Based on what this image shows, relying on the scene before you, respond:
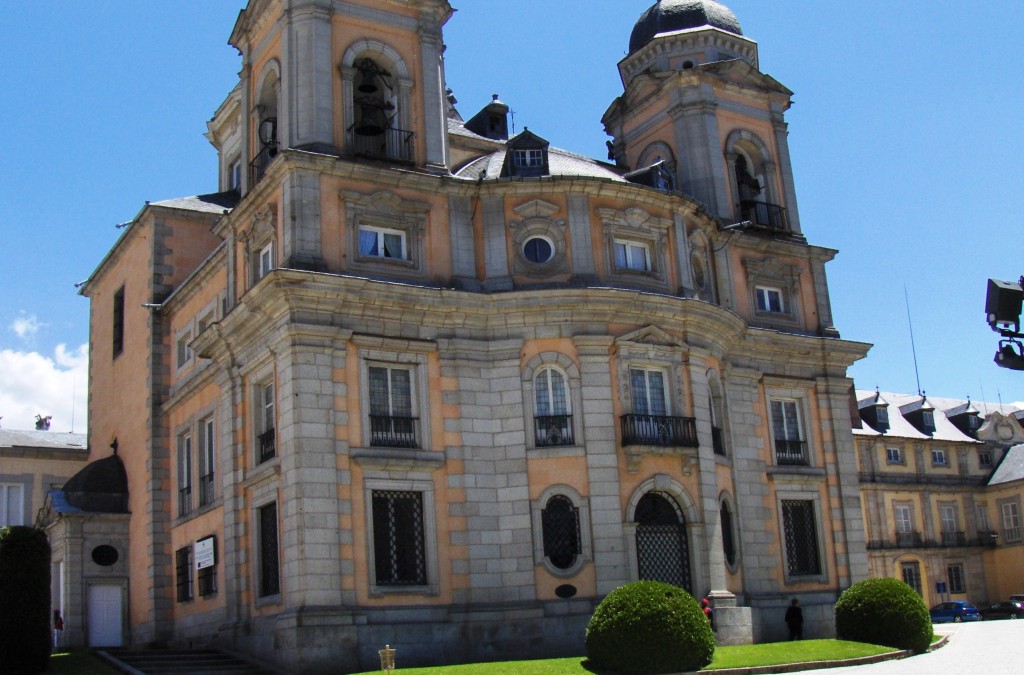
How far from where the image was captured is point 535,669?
2248 cm

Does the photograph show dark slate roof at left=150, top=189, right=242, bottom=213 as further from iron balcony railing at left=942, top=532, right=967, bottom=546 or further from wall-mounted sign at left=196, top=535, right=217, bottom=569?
iron balcony railing at left=942, top=532, right=967, bottom=546

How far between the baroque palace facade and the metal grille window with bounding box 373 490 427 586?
0.22 feet

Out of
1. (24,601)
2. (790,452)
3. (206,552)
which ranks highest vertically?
(790,452)

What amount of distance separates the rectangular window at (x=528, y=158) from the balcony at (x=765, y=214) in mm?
8031

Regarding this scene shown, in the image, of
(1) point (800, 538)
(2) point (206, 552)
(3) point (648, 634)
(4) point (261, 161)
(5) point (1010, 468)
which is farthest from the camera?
(5) point (1010, 468)

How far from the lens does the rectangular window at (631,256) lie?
101 ft

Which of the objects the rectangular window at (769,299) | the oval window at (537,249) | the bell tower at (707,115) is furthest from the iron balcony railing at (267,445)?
the rectangular window at (769,299)

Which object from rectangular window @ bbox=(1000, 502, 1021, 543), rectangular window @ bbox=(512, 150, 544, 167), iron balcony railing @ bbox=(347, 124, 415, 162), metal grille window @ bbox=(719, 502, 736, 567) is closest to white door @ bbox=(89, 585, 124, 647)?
iron balcony railing @ bbox=(347, 124, 415, 162)

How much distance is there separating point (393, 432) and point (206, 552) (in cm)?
661

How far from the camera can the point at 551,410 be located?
29016 millimetres

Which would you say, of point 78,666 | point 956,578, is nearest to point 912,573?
point 956,578

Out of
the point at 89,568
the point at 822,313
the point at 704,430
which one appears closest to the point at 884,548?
the point at 822,313

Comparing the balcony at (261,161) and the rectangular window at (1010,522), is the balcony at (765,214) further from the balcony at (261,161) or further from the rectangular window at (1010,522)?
the rectangular window at (1010,522)

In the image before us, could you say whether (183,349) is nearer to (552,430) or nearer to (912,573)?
(552,430)
